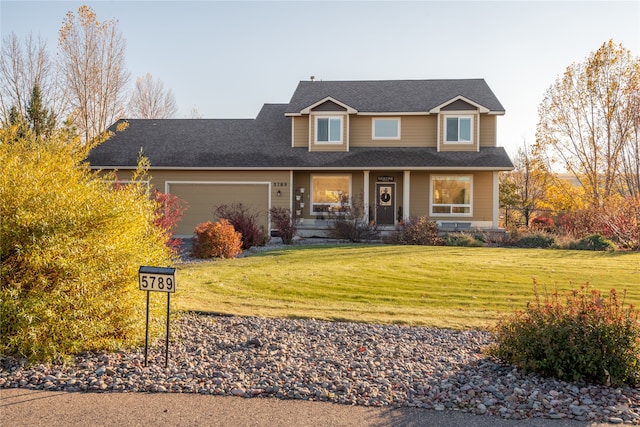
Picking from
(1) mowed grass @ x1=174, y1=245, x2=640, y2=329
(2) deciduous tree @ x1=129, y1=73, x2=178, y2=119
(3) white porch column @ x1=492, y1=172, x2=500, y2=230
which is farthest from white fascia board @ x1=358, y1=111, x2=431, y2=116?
(2) deciduous tree @ x1=129, y1=73, x2=178, y2=119

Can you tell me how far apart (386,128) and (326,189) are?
406 cm

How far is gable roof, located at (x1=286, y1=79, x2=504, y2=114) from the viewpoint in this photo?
2239cm

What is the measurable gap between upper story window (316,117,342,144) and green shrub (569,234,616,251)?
10.8 meters

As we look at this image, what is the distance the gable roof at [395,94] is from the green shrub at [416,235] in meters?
6.71

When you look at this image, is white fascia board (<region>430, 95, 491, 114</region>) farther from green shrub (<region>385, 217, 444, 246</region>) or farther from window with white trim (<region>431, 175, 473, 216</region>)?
green shrub (<region>385, 217, 444, 246</region>)

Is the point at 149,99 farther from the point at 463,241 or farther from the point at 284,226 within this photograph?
the point at 463,241

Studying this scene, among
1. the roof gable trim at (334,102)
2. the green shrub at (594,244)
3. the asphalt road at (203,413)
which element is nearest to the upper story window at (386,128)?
the roof gable trim at (334,102)

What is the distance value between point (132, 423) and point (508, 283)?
857cm

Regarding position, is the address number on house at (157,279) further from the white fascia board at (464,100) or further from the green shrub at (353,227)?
the white fascia board at (464,100)

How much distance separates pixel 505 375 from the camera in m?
4.68

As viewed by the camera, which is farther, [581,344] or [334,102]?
[334,102]

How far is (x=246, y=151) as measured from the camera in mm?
22375

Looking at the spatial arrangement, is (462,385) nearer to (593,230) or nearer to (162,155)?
(593,230)

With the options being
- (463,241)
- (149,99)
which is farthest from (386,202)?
(149,99)
